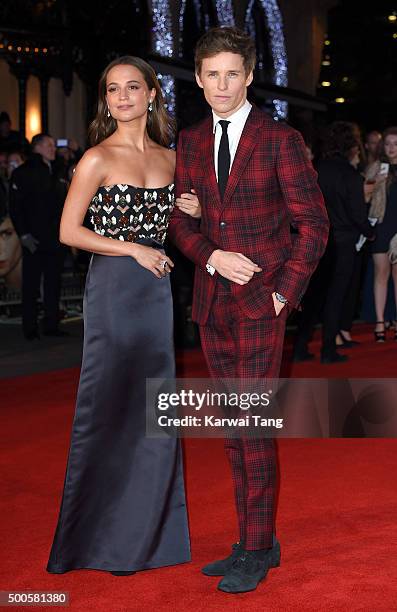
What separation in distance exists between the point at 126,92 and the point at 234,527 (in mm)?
1766

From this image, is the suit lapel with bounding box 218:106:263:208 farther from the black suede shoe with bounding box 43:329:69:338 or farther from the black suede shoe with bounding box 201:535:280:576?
the black suede shoe with bounding box 43:329:69:338

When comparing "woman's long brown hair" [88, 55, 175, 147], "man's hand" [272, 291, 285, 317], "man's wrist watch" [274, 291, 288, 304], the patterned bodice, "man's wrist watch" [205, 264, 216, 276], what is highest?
"woman's long brown hair" [88, 55, 175, 147]

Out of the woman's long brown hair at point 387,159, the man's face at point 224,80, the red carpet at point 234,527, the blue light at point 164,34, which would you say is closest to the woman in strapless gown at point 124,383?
the red carpet at point 234,527

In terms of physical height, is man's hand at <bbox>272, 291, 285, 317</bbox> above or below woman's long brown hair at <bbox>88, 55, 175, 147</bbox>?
below

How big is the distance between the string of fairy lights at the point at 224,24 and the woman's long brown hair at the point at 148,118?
11.3 meters

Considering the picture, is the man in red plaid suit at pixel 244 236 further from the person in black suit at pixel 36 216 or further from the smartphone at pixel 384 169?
the person in black suit at pixel 36 216

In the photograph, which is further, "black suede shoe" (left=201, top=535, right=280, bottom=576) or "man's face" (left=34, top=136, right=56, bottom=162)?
"man's face" (left=34, top=136, right=56, bottom=162)

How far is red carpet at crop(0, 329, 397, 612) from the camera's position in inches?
138

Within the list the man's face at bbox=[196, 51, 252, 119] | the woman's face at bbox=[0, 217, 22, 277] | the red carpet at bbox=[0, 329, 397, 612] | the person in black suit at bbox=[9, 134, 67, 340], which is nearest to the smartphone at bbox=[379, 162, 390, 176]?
the person in black suit at bbox=[9, 134, 67, 340]

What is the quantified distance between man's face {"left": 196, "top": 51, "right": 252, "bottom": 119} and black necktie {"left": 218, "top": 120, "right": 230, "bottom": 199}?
0.21 feet

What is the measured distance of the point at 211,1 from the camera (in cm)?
1888

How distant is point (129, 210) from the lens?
370 cm

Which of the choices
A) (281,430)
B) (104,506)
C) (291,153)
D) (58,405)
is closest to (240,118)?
(291,153)

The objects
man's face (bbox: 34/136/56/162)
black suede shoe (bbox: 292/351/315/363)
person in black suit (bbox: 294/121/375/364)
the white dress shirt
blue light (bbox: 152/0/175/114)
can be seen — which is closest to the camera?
the white dress shirt
